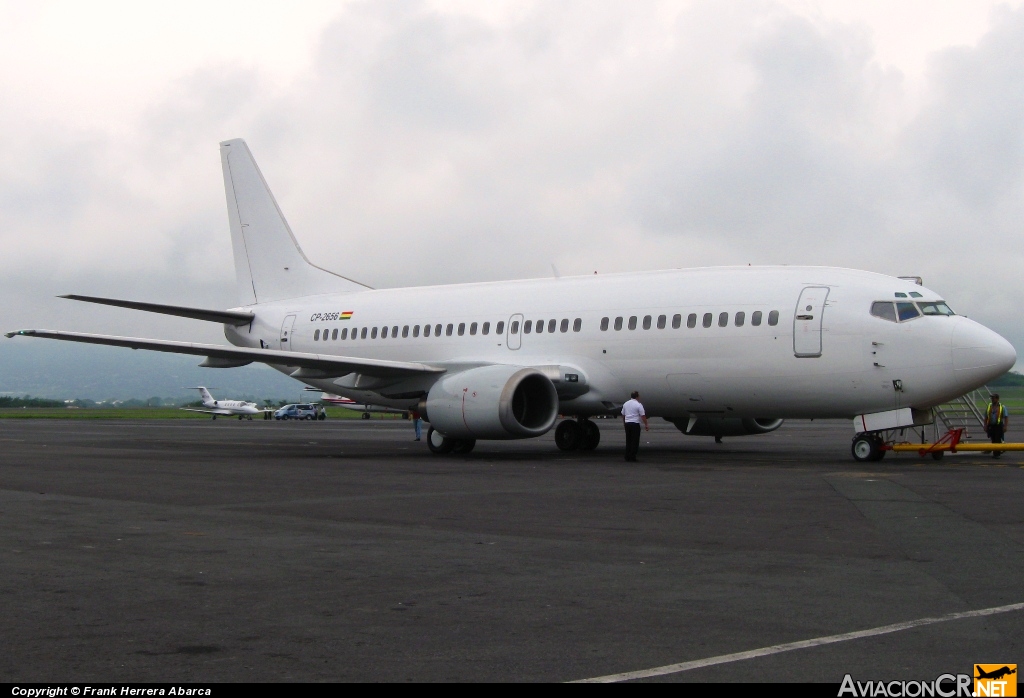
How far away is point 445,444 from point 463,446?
447 mm

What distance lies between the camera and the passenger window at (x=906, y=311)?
2017 centimetres

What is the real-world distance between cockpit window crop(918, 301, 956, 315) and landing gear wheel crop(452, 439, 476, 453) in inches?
377

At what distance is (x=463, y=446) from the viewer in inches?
955

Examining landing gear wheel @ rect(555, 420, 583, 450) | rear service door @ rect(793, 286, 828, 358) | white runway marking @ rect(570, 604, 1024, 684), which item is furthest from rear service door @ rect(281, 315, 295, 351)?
white runway marking @ rect(570, 604, 1024, 684)

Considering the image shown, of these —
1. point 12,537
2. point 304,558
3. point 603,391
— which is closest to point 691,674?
point 304,558

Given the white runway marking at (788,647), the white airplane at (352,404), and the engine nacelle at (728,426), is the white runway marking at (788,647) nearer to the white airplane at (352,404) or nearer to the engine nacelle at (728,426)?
the engine nacelle at (728,426)

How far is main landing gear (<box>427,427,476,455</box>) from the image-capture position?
24.0 meters

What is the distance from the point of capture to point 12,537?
1028 centimetres

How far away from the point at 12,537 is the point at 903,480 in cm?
1230

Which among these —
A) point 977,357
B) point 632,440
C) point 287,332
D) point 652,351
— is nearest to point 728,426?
point 652,351

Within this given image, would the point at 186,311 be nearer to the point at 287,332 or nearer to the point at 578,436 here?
the point at 287,332

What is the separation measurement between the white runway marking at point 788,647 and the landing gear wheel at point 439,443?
57.3 ft

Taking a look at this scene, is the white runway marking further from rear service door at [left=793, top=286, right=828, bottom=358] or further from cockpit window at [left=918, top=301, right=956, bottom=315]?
cockpit window at [left=918, top=301, right=956, bottom=315]

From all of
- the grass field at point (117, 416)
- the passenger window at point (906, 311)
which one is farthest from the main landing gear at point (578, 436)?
the grass field at point (117, 416)
